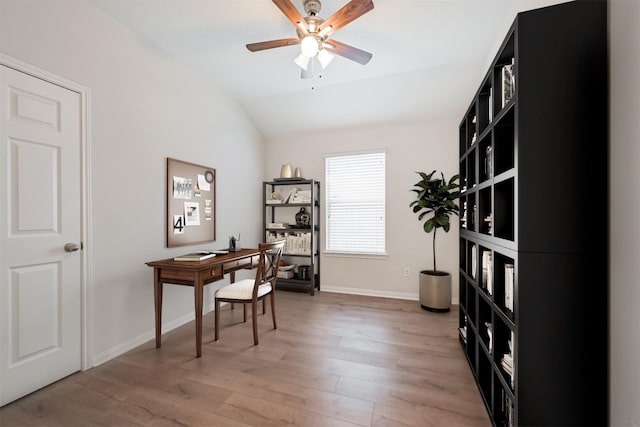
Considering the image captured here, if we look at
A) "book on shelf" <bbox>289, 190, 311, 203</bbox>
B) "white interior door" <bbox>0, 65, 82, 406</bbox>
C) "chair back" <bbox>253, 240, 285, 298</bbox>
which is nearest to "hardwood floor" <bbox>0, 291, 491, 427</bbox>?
"white interior door" <bbox>0, 65, 82, 406</bbox>

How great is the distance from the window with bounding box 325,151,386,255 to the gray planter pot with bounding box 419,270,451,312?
0.82 m

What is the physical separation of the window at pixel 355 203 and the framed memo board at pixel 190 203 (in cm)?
174

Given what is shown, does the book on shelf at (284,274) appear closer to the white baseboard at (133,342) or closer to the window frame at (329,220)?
the window frame at (329,220)

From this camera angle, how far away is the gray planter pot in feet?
10.5

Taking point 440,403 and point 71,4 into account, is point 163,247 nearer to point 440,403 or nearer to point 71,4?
point 71,4

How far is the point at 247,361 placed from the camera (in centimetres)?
214

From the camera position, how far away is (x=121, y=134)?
2.27 meters

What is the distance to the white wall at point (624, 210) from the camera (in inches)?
40.6

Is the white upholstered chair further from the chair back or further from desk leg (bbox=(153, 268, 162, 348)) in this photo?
desk leg (bbox=(153, 268, 162, 348))

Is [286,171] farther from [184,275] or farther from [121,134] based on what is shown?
[184,275]

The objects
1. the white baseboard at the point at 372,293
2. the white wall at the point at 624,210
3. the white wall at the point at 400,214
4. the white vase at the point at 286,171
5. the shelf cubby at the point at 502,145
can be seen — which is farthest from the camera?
the white vase at the point at 286,171

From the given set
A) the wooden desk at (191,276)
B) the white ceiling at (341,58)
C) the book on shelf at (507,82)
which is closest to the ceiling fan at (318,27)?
the white ceiling at (341,58)

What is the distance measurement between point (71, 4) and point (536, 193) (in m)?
3.17

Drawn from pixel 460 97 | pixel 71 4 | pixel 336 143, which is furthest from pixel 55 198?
pixel 460 97
